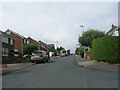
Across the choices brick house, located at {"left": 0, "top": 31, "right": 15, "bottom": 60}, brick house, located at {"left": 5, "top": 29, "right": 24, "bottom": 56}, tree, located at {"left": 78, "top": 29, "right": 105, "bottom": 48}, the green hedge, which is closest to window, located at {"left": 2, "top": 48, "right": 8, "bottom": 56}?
brick house, located at {"left": 0, "top": 31, "right": 15, "bottom": 60}

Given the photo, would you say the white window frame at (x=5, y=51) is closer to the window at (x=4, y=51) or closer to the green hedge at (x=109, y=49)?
the window at (x=4, y=51)

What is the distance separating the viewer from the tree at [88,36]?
37469mm

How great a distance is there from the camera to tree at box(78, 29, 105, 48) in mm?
37469

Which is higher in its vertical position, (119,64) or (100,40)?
(100,40)

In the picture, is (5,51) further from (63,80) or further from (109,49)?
(63,80)

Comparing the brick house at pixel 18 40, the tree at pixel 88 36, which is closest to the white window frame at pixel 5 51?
the brick house at pixel 18 40

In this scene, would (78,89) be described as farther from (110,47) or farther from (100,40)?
(100,40)

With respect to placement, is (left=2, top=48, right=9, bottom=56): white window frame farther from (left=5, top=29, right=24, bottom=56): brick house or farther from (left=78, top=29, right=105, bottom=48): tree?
(left=78, top=29, right=105, bottom=48): tree

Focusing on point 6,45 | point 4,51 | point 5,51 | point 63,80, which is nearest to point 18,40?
point 6,45

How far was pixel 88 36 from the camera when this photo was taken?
125 feet

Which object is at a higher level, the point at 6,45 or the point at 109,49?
the point at 6,45

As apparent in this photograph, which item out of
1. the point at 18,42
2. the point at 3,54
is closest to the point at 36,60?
the point at 3,54

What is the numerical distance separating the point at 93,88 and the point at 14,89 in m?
3.41

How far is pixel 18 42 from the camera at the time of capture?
5347 cm
